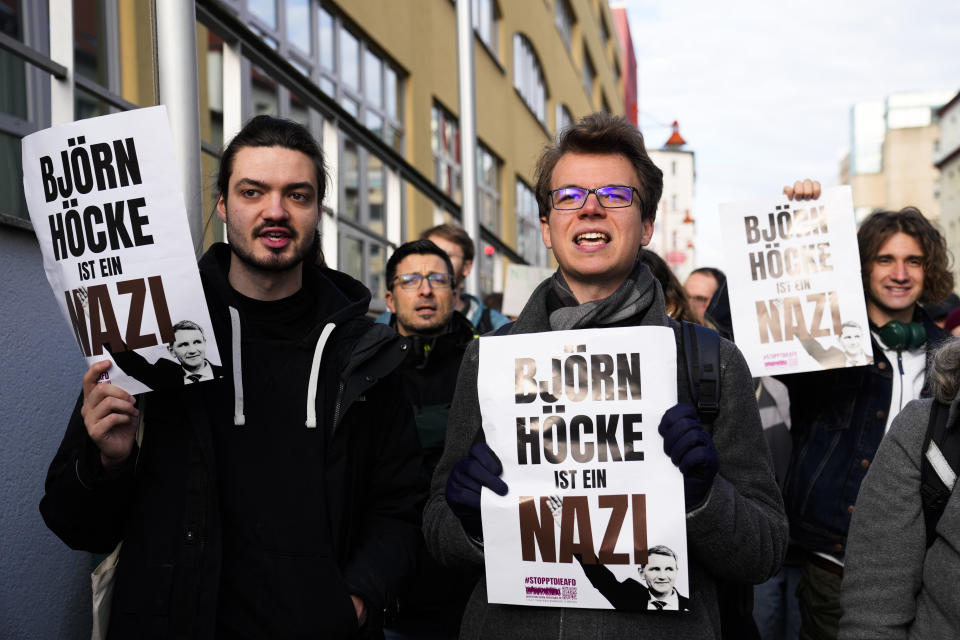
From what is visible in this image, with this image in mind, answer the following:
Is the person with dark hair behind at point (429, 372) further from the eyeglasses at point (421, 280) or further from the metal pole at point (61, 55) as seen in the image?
the metal pole at point (61, 55)

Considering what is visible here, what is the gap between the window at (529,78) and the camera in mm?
20344

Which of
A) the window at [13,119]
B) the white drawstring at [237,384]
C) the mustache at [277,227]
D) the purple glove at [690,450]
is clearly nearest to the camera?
the purple glove at [690,450]

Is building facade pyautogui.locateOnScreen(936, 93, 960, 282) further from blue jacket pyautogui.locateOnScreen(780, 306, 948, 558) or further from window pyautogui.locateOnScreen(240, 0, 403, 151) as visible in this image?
blue jacket pyautogui.locateOnScreen(780, 306, 948, 558)

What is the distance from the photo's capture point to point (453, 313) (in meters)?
4.51

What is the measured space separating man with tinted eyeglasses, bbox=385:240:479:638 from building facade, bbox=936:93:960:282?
224ft

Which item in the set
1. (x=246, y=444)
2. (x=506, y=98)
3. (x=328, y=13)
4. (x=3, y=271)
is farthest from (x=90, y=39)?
(x=506, y=98)

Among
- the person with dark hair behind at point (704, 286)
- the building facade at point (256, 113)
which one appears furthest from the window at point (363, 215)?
the person with dark hair behind at point (704, 286)

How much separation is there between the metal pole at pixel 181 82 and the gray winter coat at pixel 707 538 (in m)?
1.33

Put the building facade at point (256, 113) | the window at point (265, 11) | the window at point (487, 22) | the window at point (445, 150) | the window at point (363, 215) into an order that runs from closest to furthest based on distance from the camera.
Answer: the building facade at point (256, 113), the window at point (265, 11), the window at point (363, 215), the window at point (445, 150), the window at point (487, 22)

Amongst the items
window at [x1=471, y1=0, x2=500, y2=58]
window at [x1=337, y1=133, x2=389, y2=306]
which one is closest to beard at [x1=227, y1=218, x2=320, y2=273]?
window at [x1=337, y1=133, x2=389, y2=306]

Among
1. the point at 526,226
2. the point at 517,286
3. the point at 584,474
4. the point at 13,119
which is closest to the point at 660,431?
the point at 584,474

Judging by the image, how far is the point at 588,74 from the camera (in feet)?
109

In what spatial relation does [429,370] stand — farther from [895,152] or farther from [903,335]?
[895,152]

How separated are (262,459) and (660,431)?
1.02 m
